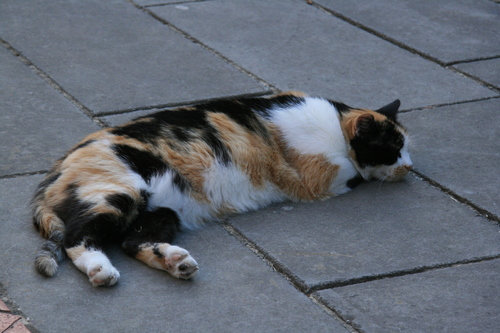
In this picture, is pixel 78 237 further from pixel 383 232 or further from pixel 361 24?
pixel 361 24

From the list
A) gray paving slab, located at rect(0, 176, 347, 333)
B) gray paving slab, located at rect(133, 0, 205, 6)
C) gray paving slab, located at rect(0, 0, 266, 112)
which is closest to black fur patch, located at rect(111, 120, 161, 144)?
gray paving slab, located at rect(0, 176, 347, 333)

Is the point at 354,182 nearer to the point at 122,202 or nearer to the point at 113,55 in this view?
the point at 122,202

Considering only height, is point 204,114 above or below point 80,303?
above

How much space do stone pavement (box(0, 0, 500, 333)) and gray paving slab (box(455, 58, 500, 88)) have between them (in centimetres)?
3

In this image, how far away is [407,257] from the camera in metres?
3.97

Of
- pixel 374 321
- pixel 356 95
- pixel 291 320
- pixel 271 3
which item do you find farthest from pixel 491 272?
pixel 271 3

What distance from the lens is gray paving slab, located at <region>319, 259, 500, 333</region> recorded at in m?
3.38

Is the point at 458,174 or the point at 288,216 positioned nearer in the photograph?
the point at 288,216

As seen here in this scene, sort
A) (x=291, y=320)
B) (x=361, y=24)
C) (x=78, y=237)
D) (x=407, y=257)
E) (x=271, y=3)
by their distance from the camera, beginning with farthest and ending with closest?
(x=271, y=3) → (x=361, y=24) → (x=407, y=257) → (x=78, y=237) → (x=291, y=320)

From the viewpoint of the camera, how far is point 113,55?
21.8 feet

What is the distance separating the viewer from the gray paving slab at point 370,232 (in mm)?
3902

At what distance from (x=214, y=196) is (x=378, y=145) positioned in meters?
1.18

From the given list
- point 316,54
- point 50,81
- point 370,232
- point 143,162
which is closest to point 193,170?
point 143,162

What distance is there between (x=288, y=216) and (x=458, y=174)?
4.38ft
